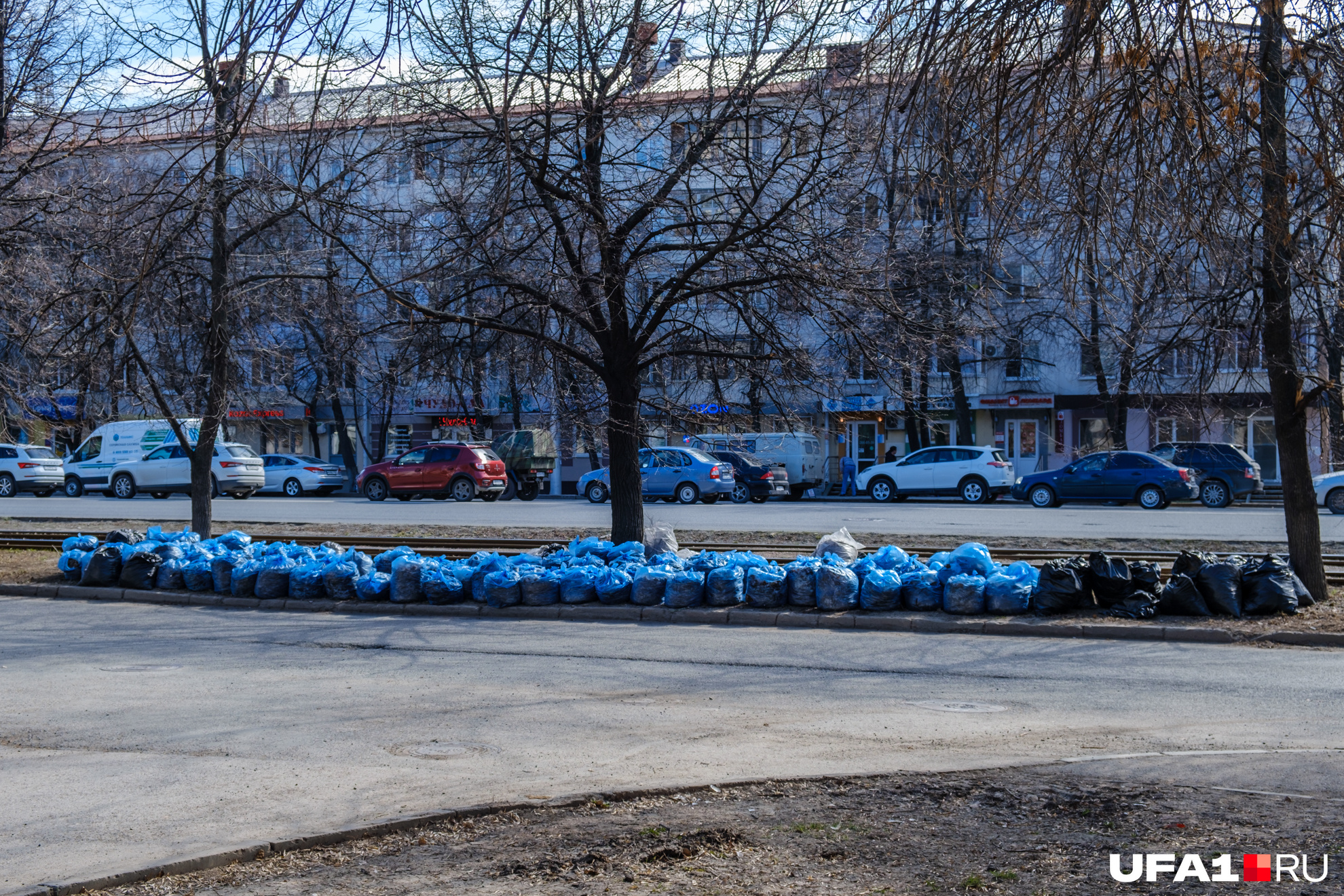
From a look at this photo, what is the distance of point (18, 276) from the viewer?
15.5 meters

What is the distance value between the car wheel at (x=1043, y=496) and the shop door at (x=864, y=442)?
15.1 metres

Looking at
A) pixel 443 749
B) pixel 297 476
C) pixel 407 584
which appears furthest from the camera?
pixel 297 476

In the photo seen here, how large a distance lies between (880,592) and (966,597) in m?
0.85

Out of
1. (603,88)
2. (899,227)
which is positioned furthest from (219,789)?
(603,88)

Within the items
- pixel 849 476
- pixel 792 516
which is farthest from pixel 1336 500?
pixel 849 476

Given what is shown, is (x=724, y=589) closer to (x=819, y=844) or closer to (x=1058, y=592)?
(x=1058, y=592)

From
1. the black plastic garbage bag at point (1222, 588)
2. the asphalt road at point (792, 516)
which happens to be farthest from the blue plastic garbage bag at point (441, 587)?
the asphalt road at point (792, 516)

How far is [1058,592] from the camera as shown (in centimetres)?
1138

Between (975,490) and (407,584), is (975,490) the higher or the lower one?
the higher one

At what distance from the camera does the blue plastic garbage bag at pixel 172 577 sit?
14.1 meters

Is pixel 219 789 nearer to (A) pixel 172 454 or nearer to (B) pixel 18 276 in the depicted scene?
(B) pixel 18 276

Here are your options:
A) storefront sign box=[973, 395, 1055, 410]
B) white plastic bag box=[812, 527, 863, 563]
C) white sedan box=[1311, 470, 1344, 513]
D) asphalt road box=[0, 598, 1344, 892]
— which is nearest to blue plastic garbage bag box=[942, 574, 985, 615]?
asphalt road box=[0, 598, 1344, 892]

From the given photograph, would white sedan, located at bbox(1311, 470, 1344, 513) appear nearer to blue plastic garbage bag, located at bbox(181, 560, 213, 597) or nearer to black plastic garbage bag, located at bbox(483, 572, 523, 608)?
black plastic garbage bag, located at bbox(483, 572, 523, 608)

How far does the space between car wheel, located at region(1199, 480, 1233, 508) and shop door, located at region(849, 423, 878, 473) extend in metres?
16.5
